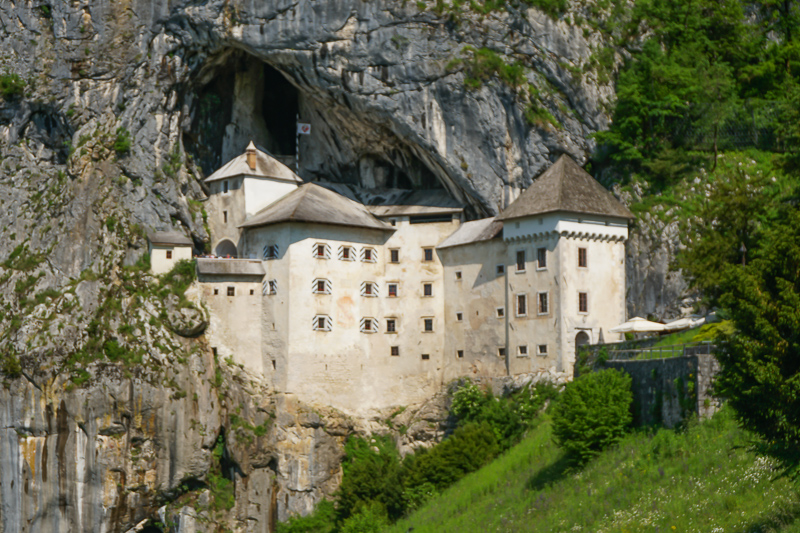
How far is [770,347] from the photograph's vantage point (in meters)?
36.5

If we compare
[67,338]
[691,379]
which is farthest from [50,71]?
[691,379]

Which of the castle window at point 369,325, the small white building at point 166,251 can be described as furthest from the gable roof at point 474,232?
the small white building at point 166,251

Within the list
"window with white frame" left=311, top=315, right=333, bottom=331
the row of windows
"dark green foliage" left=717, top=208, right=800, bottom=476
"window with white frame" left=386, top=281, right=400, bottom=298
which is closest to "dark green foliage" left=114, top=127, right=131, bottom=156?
"window with white frame" left=311, top=315, right=333, bottom=331

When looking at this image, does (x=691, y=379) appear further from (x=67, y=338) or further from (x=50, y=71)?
(x=50, y=71)

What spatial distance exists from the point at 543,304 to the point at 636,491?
25264 mm

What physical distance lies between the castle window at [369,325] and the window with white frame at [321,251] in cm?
477

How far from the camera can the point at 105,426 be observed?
72.3 meters

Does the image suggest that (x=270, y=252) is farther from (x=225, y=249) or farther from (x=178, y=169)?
(x=178, y=169)

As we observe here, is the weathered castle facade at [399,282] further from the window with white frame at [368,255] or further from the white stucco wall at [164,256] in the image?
the white stucco wall at [164,256]

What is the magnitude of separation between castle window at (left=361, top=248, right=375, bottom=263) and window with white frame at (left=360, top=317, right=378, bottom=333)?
389 centimetres

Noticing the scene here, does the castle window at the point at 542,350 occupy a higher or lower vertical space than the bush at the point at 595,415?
higher

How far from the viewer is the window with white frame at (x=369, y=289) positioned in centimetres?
7656

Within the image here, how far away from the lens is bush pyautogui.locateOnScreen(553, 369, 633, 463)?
53.2 metres

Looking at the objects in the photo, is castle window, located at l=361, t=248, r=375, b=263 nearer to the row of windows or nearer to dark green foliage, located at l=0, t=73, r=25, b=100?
the row of windows
